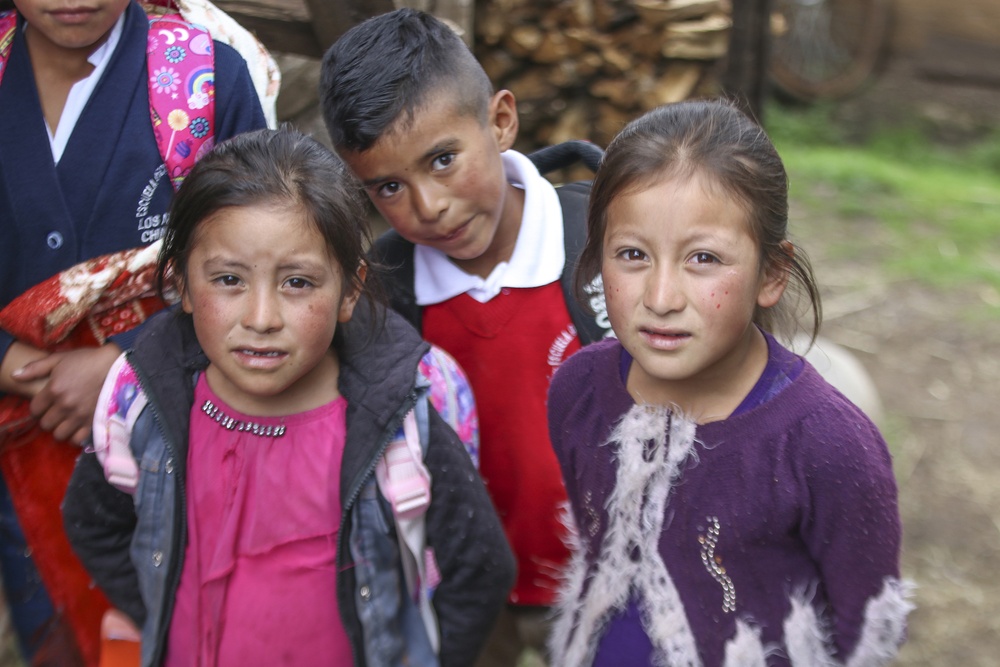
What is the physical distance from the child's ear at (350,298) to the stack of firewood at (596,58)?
266 cm

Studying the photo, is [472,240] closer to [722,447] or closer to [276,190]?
[276,190]

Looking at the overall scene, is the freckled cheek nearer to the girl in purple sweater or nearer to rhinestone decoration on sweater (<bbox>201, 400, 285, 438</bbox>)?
the girl in purple sweater

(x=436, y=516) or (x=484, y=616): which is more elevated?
(x=436, y=516)

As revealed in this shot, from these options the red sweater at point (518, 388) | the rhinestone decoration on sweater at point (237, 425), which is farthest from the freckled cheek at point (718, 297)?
the rhinestone decoration on sweater at point (237, 425)

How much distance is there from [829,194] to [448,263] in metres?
4.92

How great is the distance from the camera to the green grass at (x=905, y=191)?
5.65 metres

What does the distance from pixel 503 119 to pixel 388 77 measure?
348 millimetres

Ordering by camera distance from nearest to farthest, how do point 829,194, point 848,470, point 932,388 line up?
point 848,470, point 932,388, point 829,194

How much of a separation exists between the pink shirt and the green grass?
439 centimetres

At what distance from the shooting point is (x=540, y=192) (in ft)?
7.42

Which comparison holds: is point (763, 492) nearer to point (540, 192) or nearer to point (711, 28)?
point (540, 192)

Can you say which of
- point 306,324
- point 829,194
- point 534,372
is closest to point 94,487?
point 306,324

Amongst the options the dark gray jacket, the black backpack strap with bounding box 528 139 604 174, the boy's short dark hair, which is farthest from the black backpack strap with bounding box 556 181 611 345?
the dark gray jacket

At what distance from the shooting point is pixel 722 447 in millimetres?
1647
